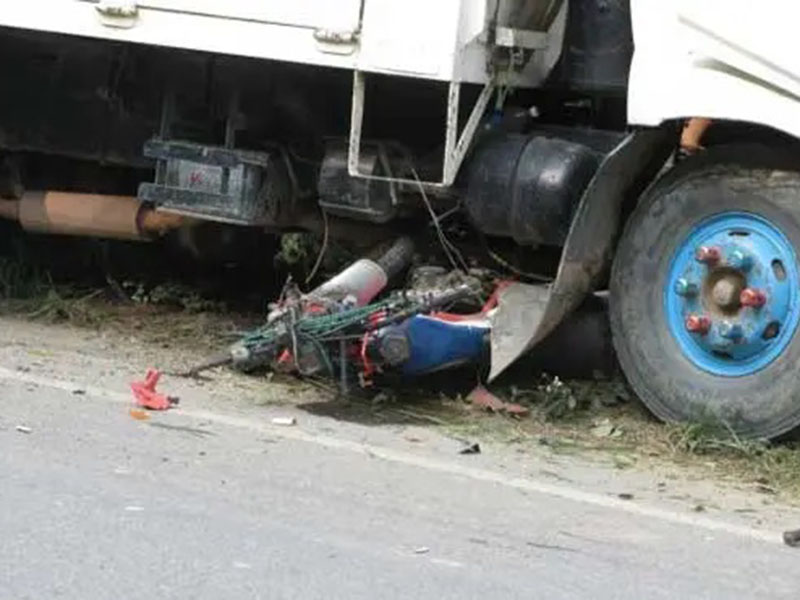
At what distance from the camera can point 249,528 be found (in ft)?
17.2

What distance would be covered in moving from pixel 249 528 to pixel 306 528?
182 millimetres

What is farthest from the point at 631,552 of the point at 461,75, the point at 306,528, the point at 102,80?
the point at 102,80

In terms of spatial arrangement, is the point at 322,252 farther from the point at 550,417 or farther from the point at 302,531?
the point at 302,531

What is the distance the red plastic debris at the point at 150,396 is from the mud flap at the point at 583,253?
136cm

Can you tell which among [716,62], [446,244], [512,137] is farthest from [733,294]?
[446,244]

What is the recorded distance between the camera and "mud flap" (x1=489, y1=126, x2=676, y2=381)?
261 inches

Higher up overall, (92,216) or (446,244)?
(446,244)

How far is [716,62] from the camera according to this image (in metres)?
6.25

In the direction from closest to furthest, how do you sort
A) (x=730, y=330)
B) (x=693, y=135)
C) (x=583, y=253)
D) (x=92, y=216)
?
(x=730, y=330)
(x=693, y=135)
(x=583, y=253)
(x=92, y=216)

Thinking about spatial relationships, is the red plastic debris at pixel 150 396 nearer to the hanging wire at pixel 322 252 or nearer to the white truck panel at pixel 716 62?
the hanging wire at pixel 322 252

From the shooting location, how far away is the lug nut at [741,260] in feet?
20.7

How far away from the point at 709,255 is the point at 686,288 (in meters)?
0.18

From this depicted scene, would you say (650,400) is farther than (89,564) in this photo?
Yes

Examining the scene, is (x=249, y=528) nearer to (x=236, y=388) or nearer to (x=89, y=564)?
(x=89, y=564)
